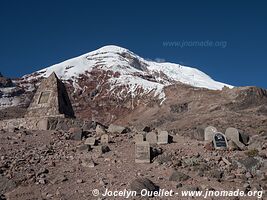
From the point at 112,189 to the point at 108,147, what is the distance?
3676 millimetres

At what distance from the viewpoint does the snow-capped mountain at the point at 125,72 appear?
87688 mm

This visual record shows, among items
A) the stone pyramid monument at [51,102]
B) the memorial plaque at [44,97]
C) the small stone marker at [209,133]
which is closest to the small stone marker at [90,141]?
the small stone marker at [209,133]

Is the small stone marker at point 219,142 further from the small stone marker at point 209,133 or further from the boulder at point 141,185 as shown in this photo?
the boulder at point 141,185

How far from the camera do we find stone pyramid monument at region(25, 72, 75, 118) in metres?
21.2

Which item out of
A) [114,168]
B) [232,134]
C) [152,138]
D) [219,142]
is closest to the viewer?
[114,168]

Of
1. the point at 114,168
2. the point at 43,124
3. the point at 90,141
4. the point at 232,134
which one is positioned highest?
the point at 43,124

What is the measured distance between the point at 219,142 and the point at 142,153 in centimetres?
322

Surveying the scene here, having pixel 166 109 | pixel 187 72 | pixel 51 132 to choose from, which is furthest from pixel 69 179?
pixel 187 72

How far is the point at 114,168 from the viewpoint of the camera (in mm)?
11750

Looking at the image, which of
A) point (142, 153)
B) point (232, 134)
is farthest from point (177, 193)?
point (232, 134)

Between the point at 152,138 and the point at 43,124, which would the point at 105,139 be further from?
the point at 43,124

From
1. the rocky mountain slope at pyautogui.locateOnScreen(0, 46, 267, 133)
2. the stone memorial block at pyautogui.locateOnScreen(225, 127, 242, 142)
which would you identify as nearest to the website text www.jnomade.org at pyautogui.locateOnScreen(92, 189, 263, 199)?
the stone memorial block at pyautogui.locateOnScreen(225, 127, 242, 142)

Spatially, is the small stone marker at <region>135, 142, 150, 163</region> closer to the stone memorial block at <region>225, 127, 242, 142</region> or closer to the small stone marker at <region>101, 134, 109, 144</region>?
the small stone marker at <region>101, 134, 109, 144</region>

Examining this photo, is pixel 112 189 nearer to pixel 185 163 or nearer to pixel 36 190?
pixel 36 190
